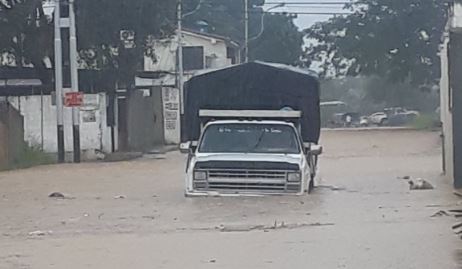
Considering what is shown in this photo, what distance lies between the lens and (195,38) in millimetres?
74938

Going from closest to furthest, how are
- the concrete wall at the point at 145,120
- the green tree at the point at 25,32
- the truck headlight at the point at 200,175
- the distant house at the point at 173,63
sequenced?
the truck headlight at the point at 200,175, the green tree at the point at 25,32, the concrete wall at the point at 145,120, the distant house at the point at 173,63

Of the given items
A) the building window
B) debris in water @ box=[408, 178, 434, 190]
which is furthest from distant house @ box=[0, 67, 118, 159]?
the building window

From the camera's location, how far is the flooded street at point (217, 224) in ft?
47.6

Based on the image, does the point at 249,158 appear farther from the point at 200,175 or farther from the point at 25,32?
the point at 25,32

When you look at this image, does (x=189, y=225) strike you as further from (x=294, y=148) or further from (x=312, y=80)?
(x=312, y=80)

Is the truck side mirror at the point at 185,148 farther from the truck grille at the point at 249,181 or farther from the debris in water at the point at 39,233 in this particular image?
the debris in water at the point at 39,233

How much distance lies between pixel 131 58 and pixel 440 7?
29.3m

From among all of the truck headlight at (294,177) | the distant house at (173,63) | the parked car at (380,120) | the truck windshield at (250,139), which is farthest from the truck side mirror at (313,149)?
the parked car at (380,120)

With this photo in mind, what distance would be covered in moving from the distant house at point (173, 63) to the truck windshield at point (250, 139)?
58.8 ft

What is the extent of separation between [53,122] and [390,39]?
34677 mm

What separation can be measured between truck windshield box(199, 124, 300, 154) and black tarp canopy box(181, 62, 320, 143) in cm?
177

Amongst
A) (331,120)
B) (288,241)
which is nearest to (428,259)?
(288,241)

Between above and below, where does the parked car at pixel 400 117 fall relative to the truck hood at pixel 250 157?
below

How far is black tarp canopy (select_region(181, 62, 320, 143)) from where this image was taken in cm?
2664
